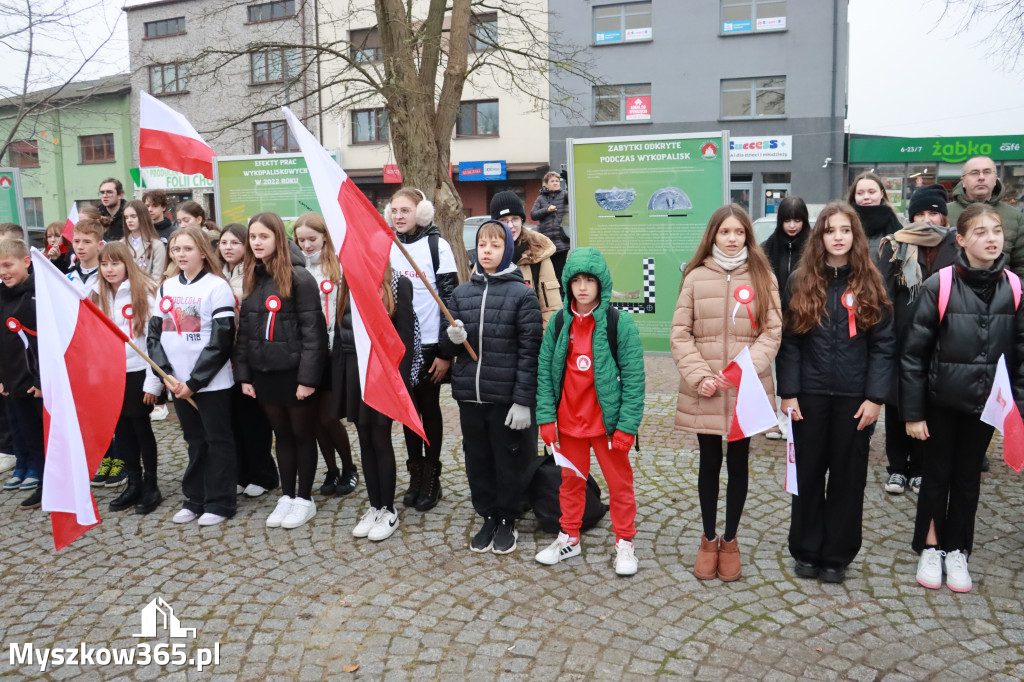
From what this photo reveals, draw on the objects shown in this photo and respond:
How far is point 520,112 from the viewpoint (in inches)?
1190

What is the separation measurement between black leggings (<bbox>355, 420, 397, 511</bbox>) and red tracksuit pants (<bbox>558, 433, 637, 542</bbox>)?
114 cm

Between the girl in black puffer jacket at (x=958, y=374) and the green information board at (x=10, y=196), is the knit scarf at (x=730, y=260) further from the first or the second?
the green information board at (x=10, y=196)

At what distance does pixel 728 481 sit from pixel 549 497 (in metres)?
1.14

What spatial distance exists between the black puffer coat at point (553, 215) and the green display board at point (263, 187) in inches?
112

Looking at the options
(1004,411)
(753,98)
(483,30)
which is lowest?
(1004,411)

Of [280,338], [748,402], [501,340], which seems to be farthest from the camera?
[280,338]

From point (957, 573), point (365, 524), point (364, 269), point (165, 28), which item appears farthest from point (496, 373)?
point (165, 28)

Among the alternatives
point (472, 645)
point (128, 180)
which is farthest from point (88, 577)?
point (128, 180)

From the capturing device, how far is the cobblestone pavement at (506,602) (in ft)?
10.8

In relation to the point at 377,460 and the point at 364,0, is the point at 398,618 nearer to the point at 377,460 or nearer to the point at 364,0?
the point at 377,460

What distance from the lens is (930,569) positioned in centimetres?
392

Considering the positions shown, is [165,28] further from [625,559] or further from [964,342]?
[964,342]

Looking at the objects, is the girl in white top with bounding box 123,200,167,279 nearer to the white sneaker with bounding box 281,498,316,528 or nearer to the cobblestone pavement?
the cobblestone pavement

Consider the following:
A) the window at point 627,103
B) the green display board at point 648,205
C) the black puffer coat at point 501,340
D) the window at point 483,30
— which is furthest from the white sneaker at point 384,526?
the window at point 627,103
